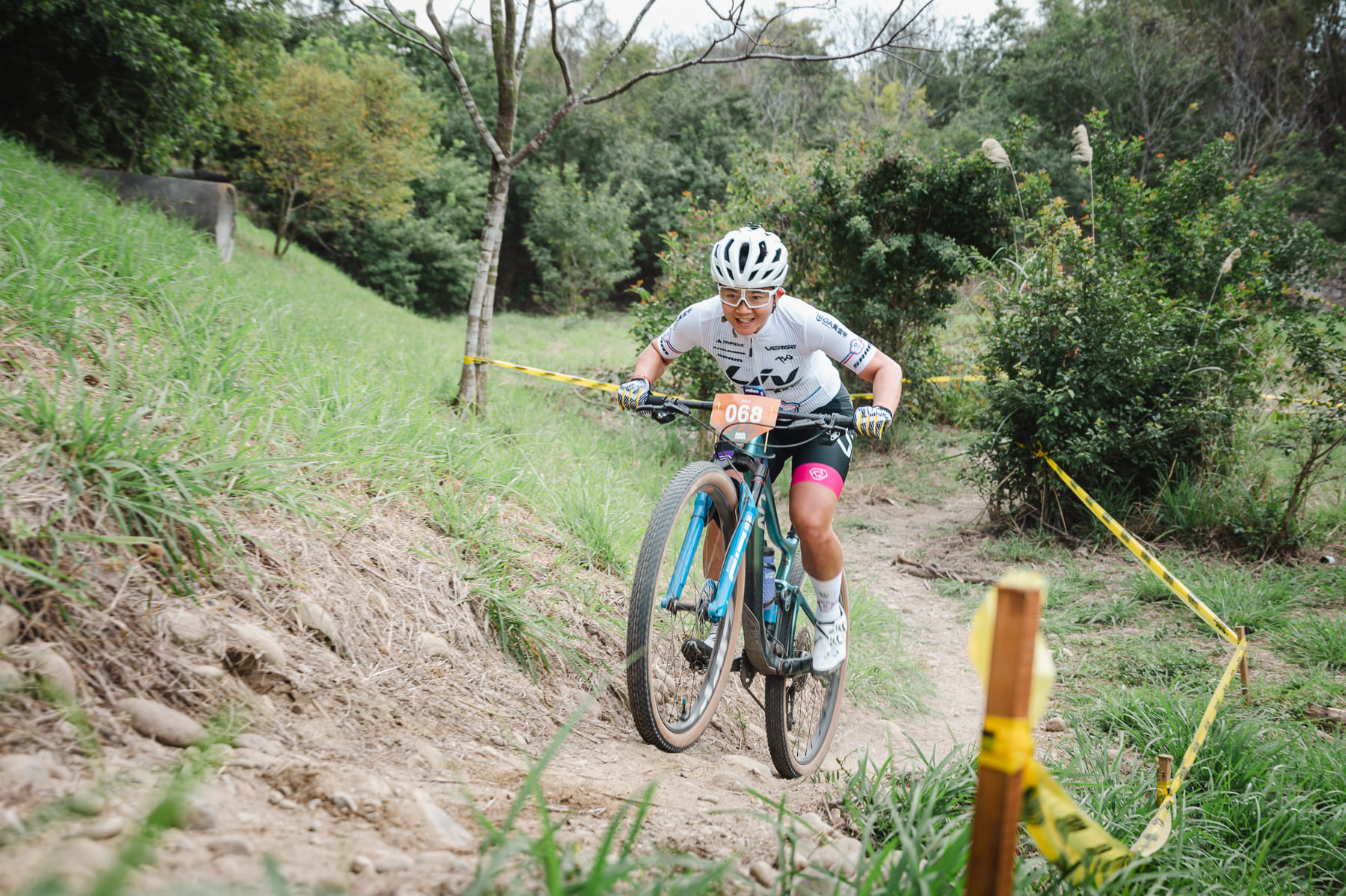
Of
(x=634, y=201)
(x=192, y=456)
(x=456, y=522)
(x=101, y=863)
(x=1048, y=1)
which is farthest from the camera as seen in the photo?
(x=1048, y=1)

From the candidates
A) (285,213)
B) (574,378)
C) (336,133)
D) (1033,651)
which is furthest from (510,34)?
(285,213)

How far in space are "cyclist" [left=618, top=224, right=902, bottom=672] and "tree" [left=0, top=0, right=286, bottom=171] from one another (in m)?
10.2

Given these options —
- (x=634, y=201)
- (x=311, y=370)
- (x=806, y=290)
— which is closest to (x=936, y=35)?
(x=634, y=201)

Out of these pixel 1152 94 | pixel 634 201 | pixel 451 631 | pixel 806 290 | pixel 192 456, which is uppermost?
pixel 1152 94

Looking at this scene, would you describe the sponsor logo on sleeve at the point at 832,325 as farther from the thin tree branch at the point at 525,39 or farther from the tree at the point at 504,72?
the thin tree branch at the point at 525,39

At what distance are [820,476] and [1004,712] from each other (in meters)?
2.11

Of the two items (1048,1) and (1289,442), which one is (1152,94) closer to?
(1048,1)

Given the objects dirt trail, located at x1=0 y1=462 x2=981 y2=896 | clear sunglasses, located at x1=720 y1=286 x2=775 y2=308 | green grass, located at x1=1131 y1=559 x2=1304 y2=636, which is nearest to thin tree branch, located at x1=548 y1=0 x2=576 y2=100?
clear sunglasses, located at x1=720 y1=286 x2=775 y2=308

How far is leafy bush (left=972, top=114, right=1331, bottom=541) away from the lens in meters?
6.62

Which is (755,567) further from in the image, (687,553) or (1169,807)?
(1169,807)

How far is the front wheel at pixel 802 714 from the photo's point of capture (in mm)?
3156

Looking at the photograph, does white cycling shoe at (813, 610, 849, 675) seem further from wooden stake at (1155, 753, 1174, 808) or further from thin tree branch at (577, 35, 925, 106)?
thin tree branch at (577, 35, 925, 106)

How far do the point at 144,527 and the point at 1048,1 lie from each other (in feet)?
139

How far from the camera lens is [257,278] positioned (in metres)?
7.29
